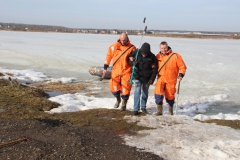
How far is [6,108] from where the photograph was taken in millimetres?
7715

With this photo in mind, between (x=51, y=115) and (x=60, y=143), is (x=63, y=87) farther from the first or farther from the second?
(x=60, y=143)

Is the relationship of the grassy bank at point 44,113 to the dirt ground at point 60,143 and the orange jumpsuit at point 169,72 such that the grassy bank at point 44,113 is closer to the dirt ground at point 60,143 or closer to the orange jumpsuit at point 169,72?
the dirt ground at point 60,143

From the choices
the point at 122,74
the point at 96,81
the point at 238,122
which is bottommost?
the point at 96,81

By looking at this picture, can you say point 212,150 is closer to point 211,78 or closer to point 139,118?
point 139,118

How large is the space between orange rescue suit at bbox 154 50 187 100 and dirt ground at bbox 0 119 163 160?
2.13 metres

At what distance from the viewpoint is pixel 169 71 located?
23.0ft

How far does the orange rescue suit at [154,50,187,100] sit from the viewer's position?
7.00 metres

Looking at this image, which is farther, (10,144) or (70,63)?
(70,63)

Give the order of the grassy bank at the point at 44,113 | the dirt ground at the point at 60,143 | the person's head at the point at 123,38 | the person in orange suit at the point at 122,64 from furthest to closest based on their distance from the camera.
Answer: the person in orange suit at the point at 122,64, the person's head at the point at 123,38, the grassy bank at the point at 44,113, the dirt ground at the point at 60,143

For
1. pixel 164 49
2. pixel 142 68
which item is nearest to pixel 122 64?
pixel 142 68

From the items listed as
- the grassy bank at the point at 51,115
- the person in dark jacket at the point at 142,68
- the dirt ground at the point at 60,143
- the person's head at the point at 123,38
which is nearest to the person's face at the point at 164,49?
the person in dark jacket at the point at 142,68

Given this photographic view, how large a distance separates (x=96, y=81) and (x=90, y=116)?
8.89 metres

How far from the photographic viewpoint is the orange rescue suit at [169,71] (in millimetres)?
7000

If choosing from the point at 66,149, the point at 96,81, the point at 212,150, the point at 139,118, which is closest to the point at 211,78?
the point at 96,81
